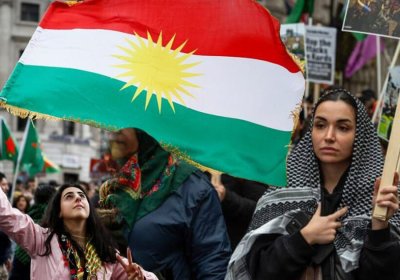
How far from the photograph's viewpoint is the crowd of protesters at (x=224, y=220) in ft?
12.4

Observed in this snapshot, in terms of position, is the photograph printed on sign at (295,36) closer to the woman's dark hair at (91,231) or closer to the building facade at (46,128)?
the woman's dark hair at (91,231)

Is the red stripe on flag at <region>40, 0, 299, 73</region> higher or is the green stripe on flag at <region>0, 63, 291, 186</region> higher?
the red stripe on flag at <region>40, 0, 299, 73</region>

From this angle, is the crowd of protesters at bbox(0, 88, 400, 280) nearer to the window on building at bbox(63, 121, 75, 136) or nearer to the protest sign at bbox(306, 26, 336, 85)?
the protest sign at bbox(306, 26, 336, 85)

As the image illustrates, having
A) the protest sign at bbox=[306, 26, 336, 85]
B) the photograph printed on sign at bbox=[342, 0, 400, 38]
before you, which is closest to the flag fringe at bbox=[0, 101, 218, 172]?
the photograph printed on sign at bbox=[342, 0, 400, 38]

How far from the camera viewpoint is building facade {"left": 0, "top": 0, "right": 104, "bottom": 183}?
4803cm

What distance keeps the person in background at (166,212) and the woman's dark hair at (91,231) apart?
0.11 m

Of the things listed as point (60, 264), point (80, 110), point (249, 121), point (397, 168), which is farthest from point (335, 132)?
point (60, 264)

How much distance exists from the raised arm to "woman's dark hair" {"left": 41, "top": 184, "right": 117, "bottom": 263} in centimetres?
5

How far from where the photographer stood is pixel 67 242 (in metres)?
5.01

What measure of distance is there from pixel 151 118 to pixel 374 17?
1.30 meters

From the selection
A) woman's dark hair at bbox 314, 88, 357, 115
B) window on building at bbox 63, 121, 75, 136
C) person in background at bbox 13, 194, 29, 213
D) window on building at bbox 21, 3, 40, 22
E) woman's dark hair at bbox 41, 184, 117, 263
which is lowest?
window on building at bbox 63, 121, 75, 136

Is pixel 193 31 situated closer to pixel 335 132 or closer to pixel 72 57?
pixel 72 57

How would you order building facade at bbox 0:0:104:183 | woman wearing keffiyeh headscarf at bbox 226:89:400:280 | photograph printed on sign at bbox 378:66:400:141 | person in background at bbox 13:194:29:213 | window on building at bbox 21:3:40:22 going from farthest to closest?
window on building at bbox 21:3:40:22, building facade at bbox 0:0:104:183, person in background at bbox 13:194:29:213, photograph printed on sign at bbox 378:66:400:141, woman wearing keffiyeh headscarf at bbox 226:89:400:280

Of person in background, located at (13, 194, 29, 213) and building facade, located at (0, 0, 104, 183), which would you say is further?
building facade, located at (0, 0, 104, 183)
